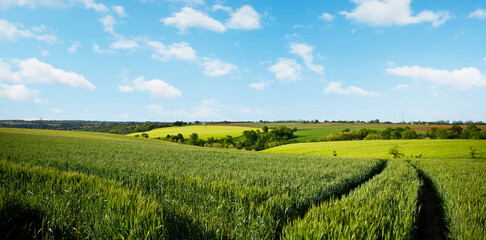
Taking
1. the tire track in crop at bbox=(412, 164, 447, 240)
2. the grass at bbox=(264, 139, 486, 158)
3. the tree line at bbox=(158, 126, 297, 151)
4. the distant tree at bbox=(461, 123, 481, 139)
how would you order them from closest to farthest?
the tire track in crop at bbox=(412, 164, 447, 240) → the grass at bbox=(264, 139, 486, 158) → the distant tree at bbox=(461, 123, 481, 139) → the tree line at bbox=(158, 126, 297, 151)

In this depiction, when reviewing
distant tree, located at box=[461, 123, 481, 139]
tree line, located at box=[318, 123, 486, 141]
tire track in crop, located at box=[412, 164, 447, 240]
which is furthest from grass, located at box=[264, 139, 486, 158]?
tire track in crop, located at box=[412, 164, 447, 240]

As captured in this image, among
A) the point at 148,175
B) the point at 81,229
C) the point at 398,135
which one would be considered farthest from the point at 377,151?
the point at 81,229

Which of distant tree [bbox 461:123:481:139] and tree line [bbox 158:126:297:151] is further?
tree line [bbox 158:126:297:151]

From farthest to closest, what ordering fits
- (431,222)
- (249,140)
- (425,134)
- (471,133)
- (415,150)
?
(249,140) → (425,134) → (471,133) → (415,150) → (431,222)

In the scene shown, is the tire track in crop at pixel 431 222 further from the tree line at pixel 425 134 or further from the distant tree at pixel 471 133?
the distant tree at pixel 471 133

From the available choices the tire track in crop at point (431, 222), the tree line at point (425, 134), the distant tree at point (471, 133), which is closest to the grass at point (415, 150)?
the distant tree at point (471, 133)

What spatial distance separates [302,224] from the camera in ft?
10.5

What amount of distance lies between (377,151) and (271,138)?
45.2 meters

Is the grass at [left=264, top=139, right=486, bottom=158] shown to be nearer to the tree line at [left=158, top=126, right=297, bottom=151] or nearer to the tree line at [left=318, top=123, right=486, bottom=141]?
the tree line at [left=318, top=123, right=486, bottom=141]

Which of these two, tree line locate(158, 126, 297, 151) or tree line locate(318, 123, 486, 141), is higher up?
tree line locate(318, 123, 486, 141)

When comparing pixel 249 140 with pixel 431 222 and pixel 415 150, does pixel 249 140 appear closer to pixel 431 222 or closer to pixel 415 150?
pixel 415 150

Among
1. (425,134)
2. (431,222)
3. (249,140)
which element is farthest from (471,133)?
(431,222)

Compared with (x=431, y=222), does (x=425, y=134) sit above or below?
above

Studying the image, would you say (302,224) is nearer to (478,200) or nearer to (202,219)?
(202,219)
